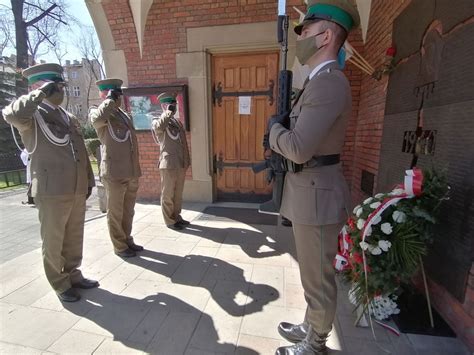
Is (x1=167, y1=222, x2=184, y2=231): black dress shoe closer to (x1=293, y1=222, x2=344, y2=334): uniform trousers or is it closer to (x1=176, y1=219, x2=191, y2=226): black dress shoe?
(x1=176, y1=219, x2=191, y2=226): black dress shoe

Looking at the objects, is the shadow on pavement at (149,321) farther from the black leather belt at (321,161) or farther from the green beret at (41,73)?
the green beret at (41,73)

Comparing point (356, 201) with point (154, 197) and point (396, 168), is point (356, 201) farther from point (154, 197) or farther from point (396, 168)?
point (154, 197)

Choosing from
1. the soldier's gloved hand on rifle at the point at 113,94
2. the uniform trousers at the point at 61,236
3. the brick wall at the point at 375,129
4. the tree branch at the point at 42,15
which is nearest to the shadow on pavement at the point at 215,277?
the uniform trousers at the point at 61,236

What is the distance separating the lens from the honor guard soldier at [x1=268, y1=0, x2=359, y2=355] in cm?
125

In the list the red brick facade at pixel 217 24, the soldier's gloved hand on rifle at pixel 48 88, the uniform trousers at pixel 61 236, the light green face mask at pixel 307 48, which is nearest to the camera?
the light green face mask at pixel 307 48

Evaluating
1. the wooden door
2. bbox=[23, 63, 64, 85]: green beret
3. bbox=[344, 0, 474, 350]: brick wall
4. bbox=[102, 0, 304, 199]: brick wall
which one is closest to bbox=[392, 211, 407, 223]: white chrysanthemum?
bbox=[344, 0, 474, 350]: brick wall

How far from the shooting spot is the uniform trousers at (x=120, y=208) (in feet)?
9.08

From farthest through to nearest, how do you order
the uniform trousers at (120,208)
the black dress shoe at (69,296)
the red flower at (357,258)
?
the uniform trousers at (120,208)
the black dress shoe at (69,296)
the red flower at (357,258)

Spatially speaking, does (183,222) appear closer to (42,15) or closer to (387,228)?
(387,228)

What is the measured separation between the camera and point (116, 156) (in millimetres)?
2725

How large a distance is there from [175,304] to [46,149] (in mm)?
1625

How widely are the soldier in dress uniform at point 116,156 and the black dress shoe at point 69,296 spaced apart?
2.41 ft

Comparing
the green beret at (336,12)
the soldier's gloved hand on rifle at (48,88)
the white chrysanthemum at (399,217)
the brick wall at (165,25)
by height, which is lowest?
the white chrysanthemum at (399,217)

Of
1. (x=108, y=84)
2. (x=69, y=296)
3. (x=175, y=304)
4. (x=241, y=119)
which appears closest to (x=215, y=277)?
(x=175, y=304)
